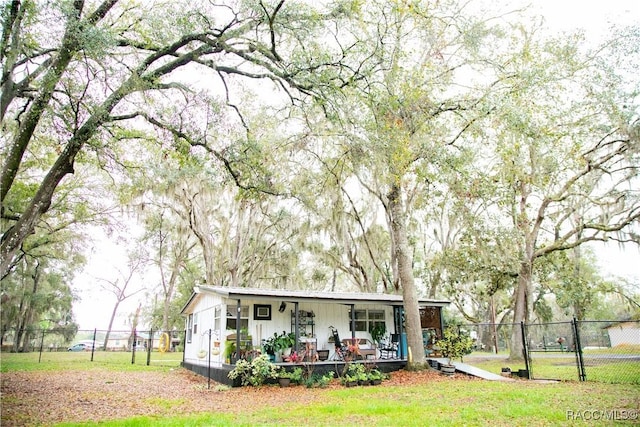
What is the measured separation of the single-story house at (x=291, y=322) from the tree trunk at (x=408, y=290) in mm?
780

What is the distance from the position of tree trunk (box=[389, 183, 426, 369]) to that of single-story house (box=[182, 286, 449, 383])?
2.56 ft

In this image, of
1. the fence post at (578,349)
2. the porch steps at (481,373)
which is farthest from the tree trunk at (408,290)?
the fence post at (578,349)

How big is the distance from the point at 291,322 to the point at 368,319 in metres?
3.11

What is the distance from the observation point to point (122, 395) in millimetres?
9203

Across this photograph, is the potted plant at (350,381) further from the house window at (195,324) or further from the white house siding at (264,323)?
the house window at (195,324)

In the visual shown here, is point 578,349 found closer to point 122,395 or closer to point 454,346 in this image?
point 454,346

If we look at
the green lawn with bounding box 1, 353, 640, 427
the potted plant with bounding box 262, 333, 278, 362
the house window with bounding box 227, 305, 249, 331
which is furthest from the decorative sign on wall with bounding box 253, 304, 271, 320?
the green lawn with bounding box 1, 353, 640, 427

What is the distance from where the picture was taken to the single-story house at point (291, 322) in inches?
490

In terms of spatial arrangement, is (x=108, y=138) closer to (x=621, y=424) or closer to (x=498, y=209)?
(x=621, y=424)

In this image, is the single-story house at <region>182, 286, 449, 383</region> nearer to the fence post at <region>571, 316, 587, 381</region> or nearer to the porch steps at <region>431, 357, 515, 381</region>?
the porch steps at <region>431, 357, 515, 381</region>

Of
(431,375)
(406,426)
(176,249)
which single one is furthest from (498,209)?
(176,249)

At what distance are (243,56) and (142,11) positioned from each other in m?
2.84

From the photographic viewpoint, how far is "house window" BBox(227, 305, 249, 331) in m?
13.0

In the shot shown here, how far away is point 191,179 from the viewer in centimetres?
1772
